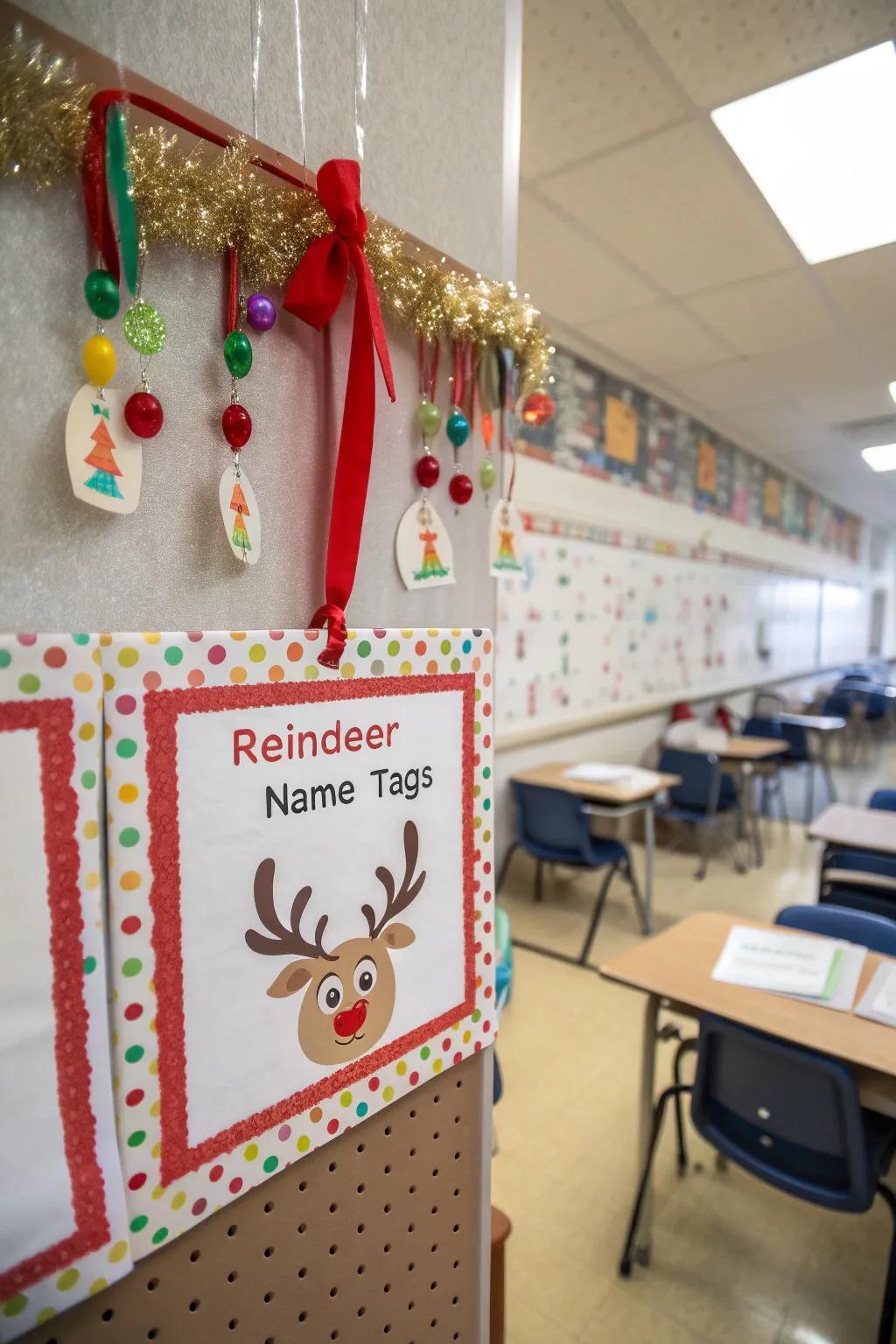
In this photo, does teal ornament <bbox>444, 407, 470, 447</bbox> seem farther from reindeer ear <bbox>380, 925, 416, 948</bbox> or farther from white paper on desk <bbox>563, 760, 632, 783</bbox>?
white paper on desk <bbox>563, 760, 632, 783</bbox>

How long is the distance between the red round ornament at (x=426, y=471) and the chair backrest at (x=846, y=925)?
1.85m

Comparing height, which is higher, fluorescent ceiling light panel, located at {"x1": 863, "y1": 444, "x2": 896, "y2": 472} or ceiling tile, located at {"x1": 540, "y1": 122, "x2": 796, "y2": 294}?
ceiling tile, located at {"x1": 540, "y1": 122, "x2": 796, "y2": 294}

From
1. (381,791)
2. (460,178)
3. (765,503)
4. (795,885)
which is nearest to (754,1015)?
(381,791)

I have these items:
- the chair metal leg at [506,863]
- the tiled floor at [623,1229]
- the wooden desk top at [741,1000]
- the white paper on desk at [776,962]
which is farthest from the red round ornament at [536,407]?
the chair metal leg at [506,863]

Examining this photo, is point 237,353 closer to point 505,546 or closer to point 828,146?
point 505,546

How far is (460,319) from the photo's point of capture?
70 centimetres

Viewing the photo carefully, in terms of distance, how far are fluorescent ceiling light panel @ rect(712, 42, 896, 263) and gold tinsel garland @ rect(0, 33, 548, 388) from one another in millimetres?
2052

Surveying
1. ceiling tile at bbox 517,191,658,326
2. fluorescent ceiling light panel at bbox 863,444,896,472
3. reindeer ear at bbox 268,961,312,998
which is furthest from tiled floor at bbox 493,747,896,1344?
fluorescent ceiling light panel at bbox 863,444,896,472

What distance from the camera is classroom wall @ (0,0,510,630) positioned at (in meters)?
0.45

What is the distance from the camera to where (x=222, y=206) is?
1.68 ft

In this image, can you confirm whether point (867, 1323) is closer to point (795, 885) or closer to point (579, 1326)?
point (579, 1326)

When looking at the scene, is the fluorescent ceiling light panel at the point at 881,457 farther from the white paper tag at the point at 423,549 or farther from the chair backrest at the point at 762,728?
the white paper tag at the point at 423,549

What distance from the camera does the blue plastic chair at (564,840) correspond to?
3.33m

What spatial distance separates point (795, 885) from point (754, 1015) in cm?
308
